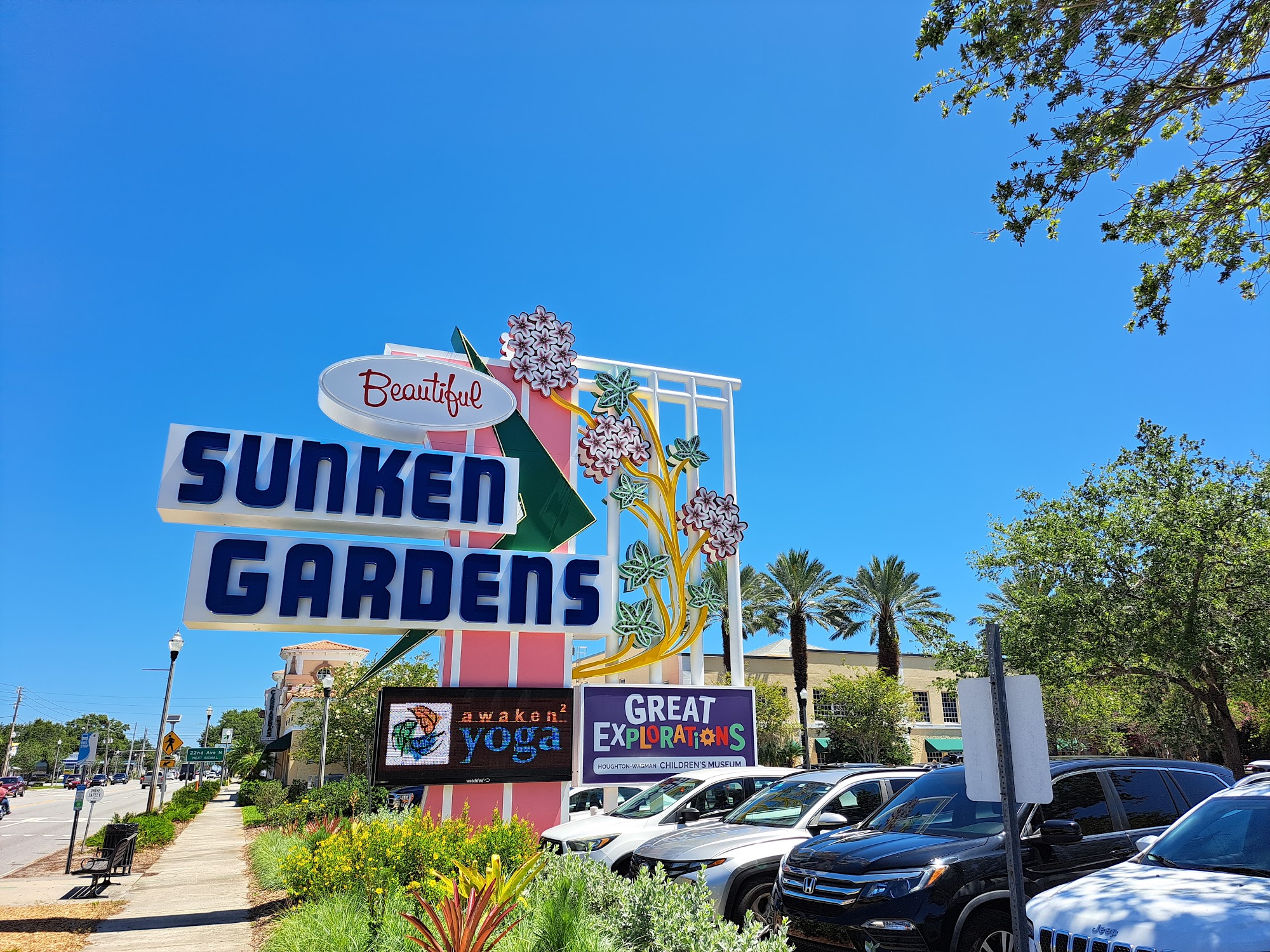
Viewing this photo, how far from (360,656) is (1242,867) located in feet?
186

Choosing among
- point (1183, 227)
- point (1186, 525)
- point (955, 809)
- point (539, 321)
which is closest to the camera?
point (955, 809)

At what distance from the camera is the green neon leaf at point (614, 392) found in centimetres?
1752

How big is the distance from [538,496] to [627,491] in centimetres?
234

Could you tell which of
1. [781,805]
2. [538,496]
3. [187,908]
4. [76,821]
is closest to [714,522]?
[538,496]

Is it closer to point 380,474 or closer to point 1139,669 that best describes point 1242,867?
point 380,474

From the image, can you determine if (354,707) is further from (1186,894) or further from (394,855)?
(1186,894)

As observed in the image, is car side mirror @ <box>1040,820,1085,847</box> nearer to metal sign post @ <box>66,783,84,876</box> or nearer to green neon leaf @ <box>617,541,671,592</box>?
green neon leaf @ <box>617,541,671,592</box>

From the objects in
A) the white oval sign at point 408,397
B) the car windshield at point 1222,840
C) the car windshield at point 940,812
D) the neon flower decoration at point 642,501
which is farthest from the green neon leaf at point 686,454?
the car windshield at point 1222,840

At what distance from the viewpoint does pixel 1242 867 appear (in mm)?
4820

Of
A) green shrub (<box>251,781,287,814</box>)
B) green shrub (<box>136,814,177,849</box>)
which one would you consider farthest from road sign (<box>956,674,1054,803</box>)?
green shrub (<box>251,781,287,814</box>)

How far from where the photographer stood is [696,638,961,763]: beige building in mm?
44406

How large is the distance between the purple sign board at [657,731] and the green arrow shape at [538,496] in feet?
9.64

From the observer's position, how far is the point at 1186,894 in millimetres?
4508

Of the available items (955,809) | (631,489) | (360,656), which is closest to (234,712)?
(360,656)
